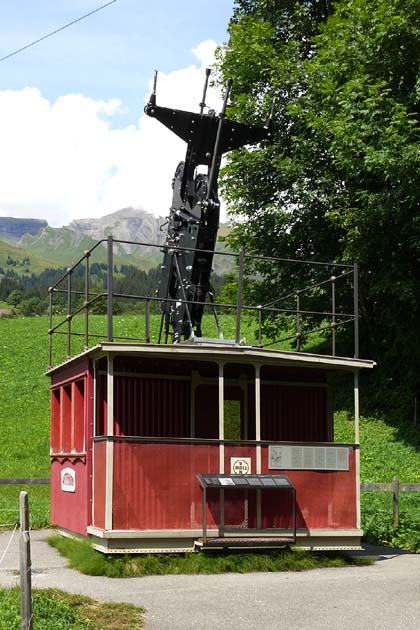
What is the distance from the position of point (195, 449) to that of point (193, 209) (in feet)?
15.0

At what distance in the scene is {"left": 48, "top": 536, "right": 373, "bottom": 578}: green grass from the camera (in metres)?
12.7

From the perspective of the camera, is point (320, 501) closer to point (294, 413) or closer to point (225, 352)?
point (294, 413)

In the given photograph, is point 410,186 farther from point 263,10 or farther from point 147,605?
point 147,605

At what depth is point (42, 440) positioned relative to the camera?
110 feet

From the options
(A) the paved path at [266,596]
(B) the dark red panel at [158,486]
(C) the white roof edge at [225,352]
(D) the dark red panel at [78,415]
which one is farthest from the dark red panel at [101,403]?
(A) the paved path at [266,596]

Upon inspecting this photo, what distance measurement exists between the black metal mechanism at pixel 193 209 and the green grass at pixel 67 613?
20.3ft

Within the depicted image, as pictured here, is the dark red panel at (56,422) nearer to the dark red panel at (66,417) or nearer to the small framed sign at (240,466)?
the dark red panel at (66,417)

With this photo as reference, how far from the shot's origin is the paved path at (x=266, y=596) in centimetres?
953

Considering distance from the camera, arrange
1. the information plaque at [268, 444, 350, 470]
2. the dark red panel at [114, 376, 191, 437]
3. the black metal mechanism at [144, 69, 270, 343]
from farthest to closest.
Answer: the black metal mechanism at [144, 69, 270, 343] < the dark red panel at [114, 376, 191, 437] < the information plaque at [268, 444, 350, 470]

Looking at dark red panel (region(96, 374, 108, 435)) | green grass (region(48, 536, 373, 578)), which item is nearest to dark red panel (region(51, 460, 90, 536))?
dark red panel (region(96, 374, 108, 435))

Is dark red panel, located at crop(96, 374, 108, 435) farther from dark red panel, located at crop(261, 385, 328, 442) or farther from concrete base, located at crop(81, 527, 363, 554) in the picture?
dark red panel, located at crop(261, 385, 328, 442)

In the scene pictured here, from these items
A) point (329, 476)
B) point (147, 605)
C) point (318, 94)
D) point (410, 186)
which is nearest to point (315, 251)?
point (318, 94)

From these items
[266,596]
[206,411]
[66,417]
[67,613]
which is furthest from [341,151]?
[67,613]

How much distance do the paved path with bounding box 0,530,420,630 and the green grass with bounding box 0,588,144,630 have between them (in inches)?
11.0
